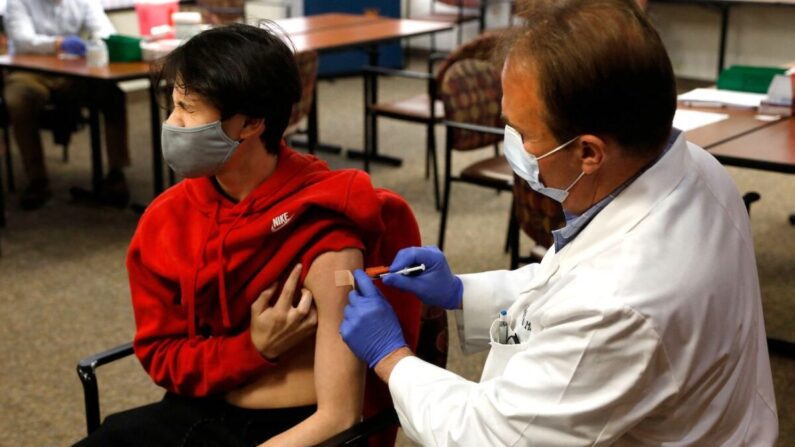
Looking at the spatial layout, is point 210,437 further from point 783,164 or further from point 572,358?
point 783,164

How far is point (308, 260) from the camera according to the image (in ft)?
4.87

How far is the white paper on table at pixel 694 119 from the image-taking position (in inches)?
109

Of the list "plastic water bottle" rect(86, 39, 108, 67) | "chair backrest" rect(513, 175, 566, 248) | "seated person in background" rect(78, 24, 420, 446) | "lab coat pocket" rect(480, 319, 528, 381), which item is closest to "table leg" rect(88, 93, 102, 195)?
"plastic water bottle" rect(86, 39, 108, 67)

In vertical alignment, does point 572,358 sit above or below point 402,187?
above

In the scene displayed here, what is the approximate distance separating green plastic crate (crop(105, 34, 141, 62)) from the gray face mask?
8.39 ft

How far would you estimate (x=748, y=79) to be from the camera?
10.7 ft

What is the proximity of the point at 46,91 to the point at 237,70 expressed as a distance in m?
3.24

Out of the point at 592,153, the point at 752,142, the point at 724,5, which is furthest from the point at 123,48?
the point at 724,5

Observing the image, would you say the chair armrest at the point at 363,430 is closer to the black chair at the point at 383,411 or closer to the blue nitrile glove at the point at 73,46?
the black chair at the point at 383,411

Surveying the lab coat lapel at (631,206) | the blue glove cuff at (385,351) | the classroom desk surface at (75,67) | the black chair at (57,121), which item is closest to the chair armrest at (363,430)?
the blue glove cuff at (385,351)

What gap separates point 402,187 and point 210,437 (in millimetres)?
3218

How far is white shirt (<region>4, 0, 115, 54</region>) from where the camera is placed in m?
4.32

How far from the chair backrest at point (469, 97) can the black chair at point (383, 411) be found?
5.93 ft

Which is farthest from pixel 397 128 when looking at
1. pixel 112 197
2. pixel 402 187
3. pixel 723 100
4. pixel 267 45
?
pixel 267 45
